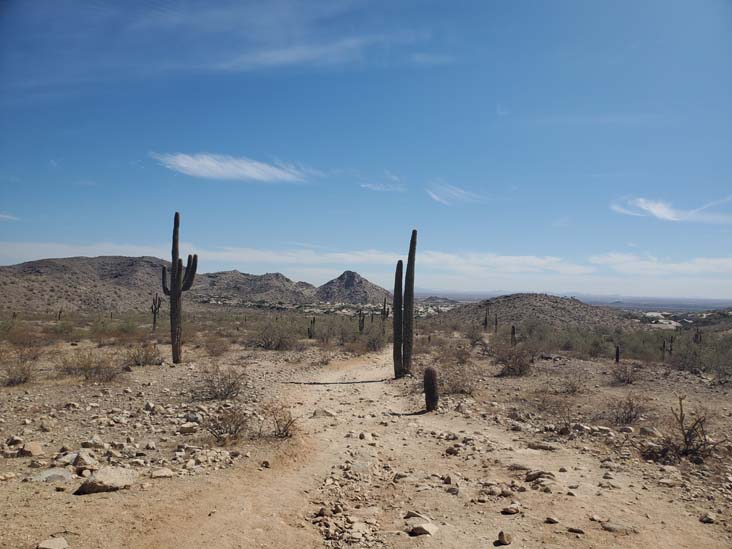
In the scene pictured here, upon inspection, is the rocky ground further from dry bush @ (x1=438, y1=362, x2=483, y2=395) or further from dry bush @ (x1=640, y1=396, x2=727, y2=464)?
dry bush @ (x1=438, y1=362, x2=483, y2=395)

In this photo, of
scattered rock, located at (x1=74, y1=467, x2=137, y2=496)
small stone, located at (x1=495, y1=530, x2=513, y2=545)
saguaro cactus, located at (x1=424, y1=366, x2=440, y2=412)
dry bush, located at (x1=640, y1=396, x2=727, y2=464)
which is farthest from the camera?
saguaro cactus, located at (x1=424, y1=366, x2=440, y2=412)

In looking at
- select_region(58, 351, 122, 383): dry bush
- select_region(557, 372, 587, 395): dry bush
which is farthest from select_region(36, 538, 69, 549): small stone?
select_region(557, 372, 587, 395): dry bush

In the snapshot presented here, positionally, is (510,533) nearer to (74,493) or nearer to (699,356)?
(74,493)

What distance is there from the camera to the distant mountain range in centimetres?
5641

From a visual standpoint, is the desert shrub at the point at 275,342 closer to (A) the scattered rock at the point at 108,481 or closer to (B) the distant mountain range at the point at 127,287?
(A) the scattered rock at the point at 108,481

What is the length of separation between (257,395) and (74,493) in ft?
21.8

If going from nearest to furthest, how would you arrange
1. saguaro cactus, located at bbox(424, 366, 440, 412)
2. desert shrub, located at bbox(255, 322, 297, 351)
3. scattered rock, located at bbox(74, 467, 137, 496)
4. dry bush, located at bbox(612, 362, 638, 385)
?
scattered rock, located at bbox(74, 467, 137, 496) → saguaro cactus, located at bbox(424, 366, 440, 412) → dry bush, located at bbox(612, 362, 638, 385) → desert shrub, located at bbox(255, 322, 297, 351)

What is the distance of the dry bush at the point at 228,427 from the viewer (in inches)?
314

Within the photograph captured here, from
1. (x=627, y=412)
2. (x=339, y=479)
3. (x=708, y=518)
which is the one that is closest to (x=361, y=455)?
(x=339, y=479)

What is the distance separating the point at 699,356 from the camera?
64.5 feet

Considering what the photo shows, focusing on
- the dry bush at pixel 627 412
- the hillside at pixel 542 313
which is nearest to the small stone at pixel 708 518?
the dry bush at pixel 627 412

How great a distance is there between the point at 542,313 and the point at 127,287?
6146cm

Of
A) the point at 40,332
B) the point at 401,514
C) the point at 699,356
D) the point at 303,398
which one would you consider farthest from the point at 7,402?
the point at 699,356

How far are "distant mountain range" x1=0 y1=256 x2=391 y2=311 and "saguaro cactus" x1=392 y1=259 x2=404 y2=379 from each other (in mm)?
→ 47212
